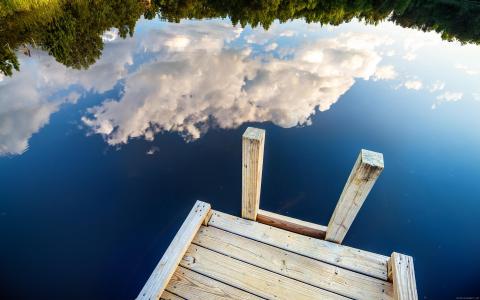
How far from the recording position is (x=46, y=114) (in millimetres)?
6781

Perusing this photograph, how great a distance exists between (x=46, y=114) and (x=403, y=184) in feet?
29.9

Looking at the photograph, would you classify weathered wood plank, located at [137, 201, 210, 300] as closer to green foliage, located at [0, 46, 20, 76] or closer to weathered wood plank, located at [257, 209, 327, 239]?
weathered wood plank, located at [257, 209, 327, 239]

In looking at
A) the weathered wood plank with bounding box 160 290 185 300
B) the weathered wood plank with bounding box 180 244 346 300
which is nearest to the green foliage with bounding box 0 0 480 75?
the weathered wood plank with bounding box 180 244 346 300

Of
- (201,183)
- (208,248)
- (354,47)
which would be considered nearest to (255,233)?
(208,248)

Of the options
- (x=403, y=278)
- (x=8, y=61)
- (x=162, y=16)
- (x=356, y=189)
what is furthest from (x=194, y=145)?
(x=162, y=16)

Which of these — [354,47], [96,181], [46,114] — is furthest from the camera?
[354,47]

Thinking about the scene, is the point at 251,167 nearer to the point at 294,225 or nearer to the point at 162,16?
the point at 294,225

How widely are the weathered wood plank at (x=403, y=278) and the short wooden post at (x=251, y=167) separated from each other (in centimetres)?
154

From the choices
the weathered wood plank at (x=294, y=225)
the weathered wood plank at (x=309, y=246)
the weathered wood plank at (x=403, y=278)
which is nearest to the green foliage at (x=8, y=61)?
the weathered wood plank at (x=309, y=246)

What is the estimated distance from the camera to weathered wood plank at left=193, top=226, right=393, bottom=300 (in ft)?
8.33

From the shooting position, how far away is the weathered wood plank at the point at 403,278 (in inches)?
88.8

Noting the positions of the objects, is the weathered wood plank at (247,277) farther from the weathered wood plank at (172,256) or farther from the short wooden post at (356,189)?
the short wooden post at (356,189)

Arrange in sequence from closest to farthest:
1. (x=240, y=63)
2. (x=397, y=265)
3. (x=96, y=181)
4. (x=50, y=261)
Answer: (x=397, y=265), (x=50, y=261), (x=96, y=181), (x=240, y=63)

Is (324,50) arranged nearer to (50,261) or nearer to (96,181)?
(96,181)
